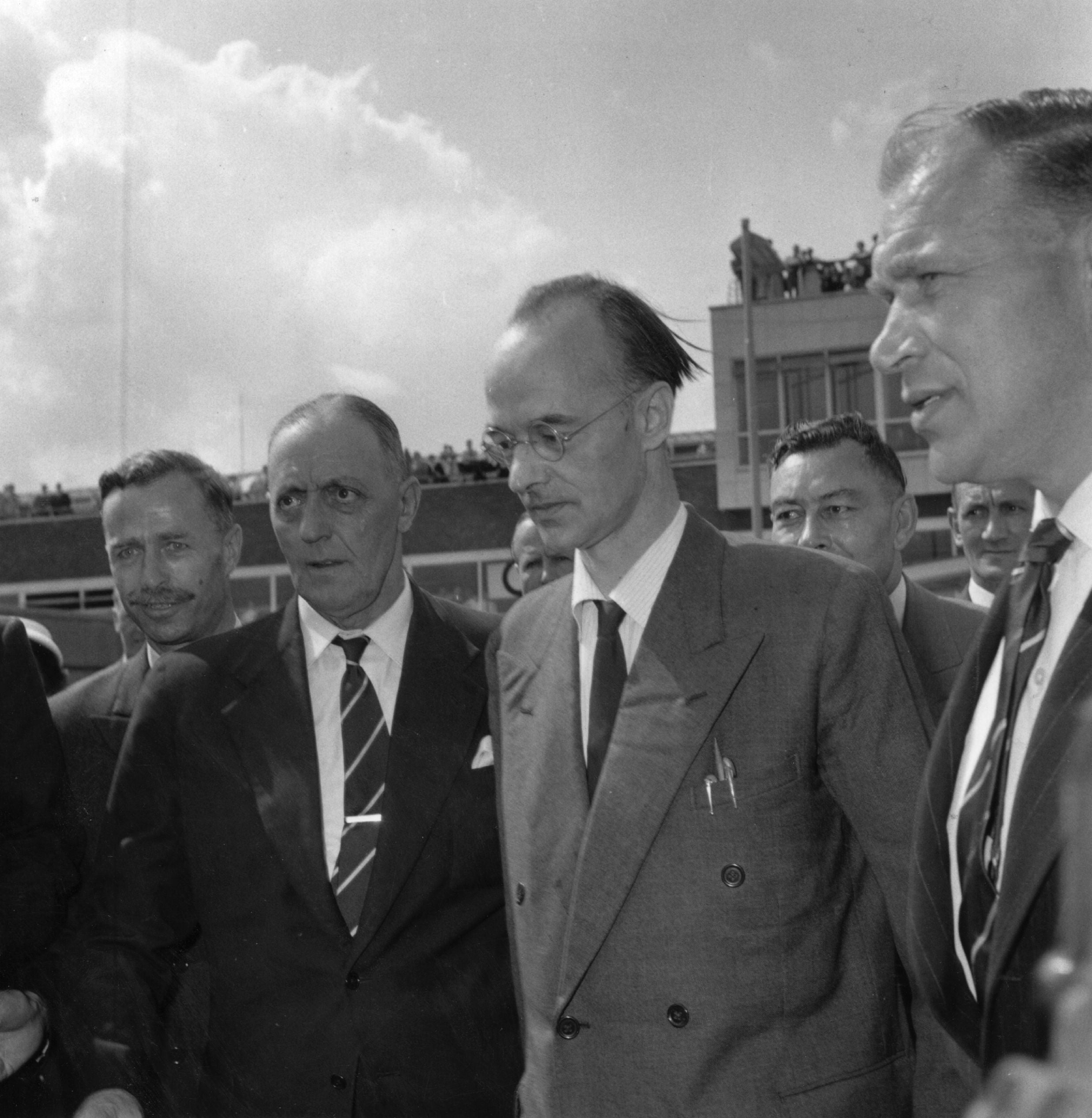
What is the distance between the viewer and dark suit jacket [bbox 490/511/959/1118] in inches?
74.8

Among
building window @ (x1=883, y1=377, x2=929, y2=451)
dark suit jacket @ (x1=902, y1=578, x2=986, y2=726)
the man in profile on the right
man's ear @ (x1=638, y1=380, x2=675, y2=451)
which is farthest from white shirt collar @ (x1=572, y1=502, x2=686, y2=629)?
building window @ (x1=883, y1=377, x2=929, y2=451)

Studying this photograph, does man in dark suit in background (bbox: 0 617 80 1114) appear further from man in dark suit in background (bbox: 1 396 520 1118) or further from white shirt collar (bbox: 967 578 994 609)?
white shirt collar (bbox: 967 578 994 609)

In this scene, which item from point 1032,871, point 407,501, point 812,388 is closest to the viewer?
point 1032,871

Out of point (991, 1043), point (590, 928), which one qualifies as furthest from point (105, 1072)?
point (991, 1043)

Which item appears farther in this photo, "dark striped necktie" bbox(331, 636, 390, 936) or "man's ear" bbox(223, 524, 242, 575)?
"man's ear" bbox(223, 524, 242, 575)

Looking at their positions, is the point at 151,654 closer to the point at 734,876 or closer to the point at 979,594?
the point at 734,876

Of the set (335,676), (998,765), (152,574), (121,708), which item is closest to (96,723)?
(121,708)

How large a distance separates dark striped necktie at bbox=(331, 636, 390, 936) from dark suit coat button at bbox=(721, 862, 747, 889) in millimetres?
758

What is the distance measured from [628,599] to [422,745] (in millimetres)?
563

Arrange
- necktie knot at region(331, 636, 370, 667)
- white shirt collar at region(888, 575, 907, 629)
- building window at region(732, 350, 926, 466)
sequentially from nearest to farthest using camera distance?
necktie knot at region(331, 636, 370, 667)
white shirt collar at region(888, 575, 907, 629)
building window at region(732, 350, 926, 466)

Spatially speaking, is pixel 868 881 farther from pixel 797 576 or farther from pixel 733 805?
pixel 797 576

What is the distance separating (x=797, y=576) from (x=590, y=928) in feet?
2.16

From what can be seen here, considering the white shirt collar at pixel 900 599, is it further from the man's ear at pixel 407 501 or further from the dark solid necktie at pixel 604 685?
the dark solid necktie at pixel 604 685

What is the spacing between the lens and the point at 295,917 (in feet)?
7.86
